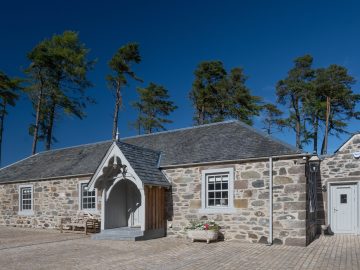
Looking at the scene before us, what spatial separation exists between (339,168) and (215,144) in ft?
17.9

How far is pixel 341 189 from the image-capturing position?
50.0 feet

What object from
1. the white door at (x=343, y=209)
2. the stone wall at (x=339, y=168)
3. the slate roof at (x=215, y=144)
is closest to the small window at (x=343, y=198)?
the white door at (x=343, y=209)

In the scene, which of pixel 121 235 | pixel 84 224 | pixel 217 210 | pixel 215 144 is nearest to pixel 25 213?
pixel 84 224

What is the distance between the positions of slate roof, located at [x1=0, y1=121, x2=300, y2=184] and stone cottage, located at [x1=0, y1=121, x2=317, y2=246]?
50 mm

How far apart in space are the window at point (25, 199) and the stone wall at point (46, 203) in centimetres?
25

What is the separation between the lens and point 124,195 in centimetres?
1602

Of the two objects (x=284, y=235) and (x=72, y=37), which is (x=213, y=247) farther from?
(x=72, y=37)

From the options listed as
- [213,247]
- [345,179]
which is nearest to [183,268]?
[213,247]

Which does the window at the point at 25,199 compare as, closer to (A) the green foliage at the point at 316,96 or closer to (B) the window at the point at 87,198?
(B) the window at the point at 87,198

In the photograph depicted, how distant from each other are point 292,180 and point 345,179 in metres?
4.45

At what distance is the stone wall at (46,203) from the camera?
1775cm

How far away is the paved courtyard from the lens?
348 inches

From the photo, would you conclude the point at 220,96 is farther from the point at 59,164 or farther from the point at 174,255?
the point at 174,255

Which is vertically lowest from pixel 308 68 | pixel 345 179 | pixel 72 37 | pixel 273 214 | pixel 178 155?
pixel 273 214
